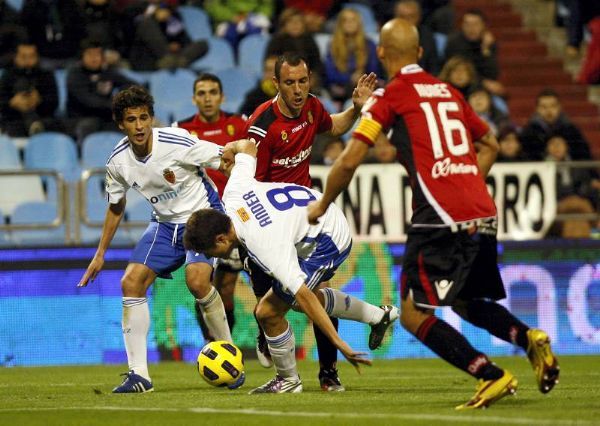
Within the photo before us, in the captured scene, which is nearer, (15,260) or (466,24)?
(15,260)

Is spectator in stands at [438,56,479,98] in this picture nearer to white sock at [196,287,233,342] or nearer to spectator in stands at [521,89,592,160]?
spectator in stands at [521,89,592,160]

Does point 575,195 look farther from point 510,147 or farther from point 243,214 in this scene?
point 243,214

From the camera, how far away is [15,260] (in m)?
12.8

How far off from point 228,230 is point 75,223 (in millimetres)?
5482

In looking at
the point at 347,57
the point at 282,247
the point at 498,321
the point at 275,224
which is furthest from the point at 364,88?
the point at 347,57

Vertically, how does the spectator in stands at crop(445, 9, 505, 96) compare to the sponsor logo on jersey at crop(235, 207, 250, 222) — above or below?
above

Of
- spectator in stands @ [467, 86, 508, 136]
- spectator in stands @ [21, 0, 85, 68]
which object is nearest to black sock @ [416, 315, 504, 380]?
spectator in stands @ [467, 86, 508, 136]

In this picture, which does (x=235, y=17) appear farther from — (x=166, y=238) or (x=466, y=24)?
(x=166, y=238)

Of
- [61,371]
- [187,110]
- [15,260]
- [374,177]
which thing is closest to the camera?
[61,371]

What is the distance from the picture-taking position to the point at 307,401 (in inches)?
311

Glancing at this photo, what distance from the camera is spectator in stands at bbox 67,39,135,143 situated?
1516 centimetres

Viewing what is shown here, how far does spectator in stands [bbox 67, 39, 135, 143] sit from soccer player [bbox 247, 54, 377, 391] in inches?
232

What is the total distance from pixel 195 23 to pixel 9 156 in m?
3.87

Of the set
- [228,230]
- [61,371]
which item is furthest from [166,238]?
[61,371]
